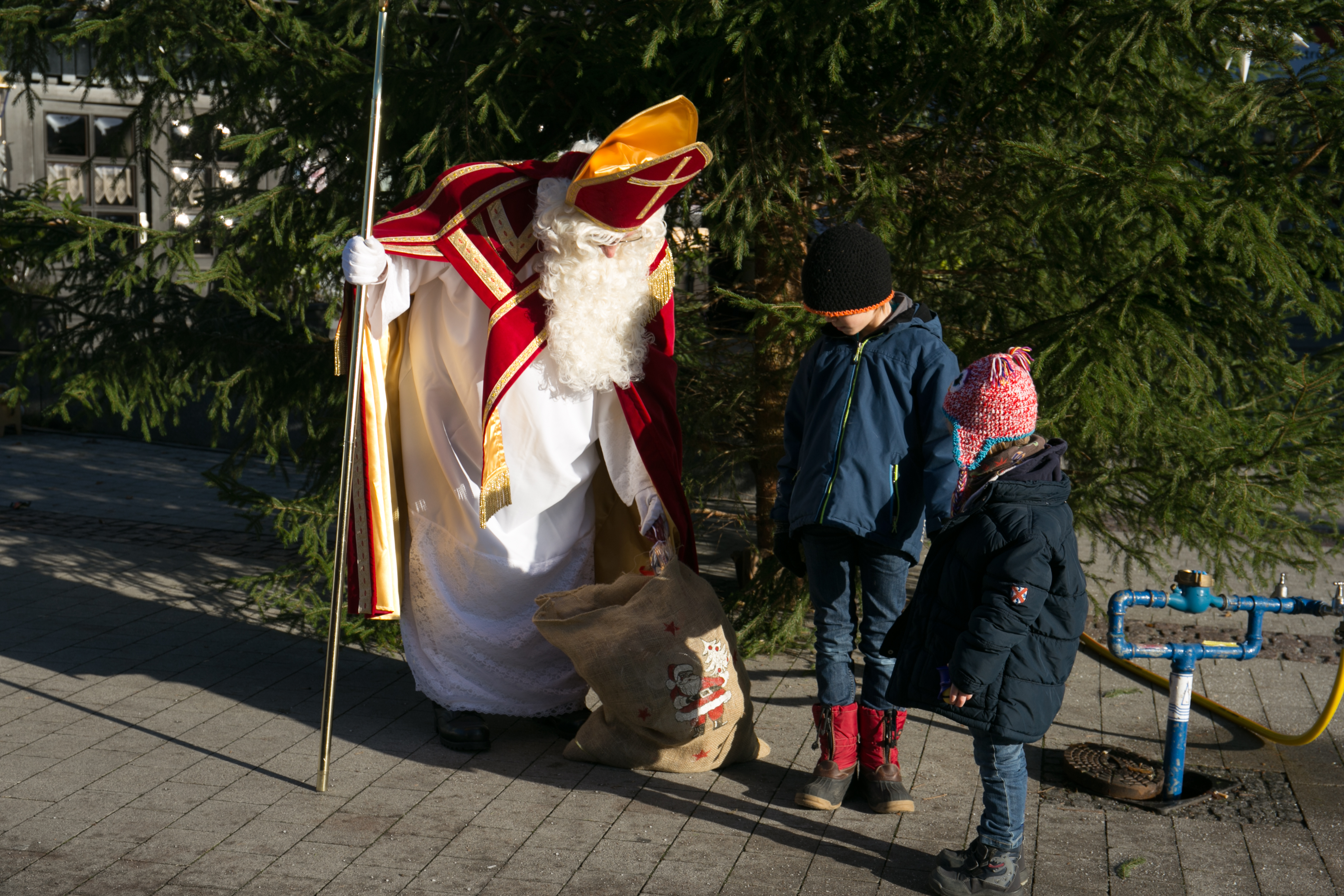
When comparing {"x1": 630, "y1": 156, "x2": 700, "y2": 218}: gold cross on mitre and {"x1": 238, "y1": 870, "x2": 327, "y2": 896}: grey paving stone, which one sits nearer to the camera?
{"x1": 238, "y1": 870, "x2": 327, "y2": 896}: grey paving stone

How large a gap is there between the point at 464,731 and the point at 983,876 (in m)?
1.94

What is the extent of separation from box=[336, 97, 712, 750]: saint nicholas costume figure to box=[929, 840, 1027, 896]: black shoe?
4.87 feet

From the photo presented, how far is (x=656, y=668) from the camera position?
13.2ft

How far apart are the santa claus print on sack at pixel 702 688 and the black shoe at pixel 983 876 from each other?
99 cm

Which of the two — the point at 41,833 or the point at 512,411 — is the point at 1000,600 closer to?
the point at 512,411

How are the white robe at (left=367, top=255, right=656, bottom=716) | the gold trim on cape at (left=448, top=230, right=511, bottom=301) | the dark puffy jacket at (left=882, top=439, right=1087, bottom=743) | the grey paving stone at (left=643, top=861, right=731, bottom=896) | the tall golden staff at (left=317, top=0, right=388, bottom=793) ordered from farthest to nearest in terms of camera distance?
the white robe at (left=367, top=255, right=656, bottom=716), the gold trim on cape at (left=448, top=230, right=511, bottom=301), the tall golden staff at (left=317, top=0, right=388, bottom=793), the grey paving stone at (left=643, top=861, right=731, bottom=896), the dark puffy jacket at (left=882, top=439, right=1087, bottom=743)

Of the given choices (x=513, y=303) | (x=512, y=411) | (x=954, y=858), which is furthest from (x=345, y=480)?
(x=954, y=858)

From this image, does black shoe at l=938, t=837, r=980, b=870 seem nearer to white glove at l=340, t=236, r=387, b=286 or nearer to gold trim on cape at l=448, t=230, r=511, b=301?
gold trim on cape at l=448, t=230, r=511, b=301

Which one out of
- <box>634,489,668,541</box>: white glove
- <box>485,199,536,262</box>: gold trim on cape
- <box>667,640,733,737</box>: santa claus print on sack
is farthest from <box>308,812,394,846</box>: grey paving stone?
<box>485,199,536,262</box>: gold trim on cape

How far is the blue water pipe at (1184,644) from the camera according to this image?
3.83 m

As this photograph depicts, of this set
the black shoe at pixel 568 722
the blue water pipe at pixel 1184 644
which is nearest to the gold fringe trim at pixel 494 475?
the black shoe at pixel 568 722

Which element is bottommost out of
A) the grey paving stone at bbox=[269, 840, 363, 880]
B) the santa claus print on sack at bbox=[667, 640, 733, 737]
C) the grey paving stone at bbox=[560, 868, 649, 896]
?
the grey paving stone at bbox=[269, 840, 363, 880]

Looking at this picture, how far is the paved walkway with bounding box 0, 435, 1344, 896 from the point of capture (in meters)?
3.44

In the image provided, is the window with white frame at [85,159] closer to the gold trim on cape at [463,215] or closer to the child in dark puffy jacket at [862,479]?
the gold trim on cape at [463,215]
